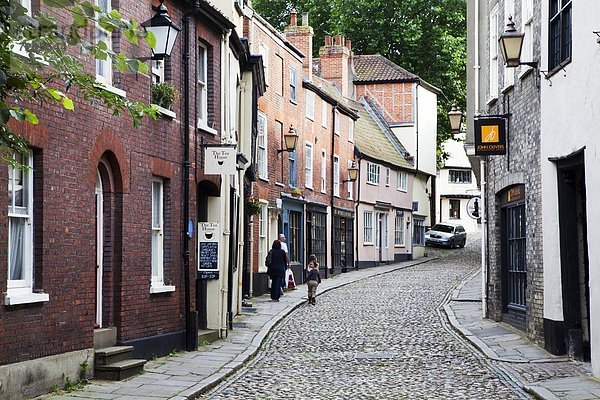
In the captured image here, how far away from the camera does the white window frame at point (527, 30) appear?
17594 millimetres

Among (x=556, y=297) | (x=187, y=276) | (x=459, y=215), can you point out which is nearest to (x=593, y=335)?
(x=556, y=297)

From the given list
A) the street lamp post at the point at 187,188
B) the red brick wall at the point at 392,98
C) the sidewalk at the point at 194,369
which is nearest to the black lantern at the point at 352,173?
the red brick wall at the point at 392,98

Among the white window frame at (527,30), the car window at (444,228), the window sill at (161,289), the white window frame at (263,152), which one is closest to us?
the window sill at (161,289)

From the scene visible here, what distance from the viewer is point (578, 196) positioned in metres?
15.3

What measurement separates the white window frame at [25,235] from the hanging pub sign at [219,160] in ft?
18.4

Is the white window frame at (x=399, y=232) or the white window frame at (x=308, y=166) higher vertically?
the white window frame at (x=308, y=166)

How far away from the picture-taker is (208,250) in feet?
55.8

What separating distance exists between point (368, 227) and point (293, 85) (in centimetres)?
1416

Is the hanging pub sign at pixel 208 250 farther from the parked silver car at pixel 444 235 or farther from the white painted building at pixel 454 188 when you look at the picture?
the white painted building at pixel 454 188

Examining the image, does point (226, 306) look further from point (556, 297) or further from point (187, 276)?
point (556, 297)

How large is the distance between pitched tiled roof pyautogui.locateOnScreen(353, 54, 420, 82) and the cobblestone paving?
82.4 feet

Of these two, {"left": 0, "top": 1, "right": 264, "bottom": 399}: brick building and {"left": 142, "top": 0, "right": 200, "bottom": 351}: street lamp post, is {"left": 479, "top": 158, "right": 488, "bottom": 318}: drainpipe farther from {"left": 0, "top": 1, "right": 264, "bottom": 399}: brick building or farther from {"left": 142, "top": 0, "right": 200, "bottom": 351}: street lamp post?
{"left": 142, "top": 0, "right": 200, "bottom": 351}: street lamp post

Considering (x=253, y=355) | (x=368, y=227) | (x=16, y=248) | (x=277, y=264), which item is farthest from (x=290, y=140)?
(x=16, y=248)

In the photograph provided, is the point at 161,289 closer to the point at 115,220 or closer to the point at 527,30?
the point at 115,220
